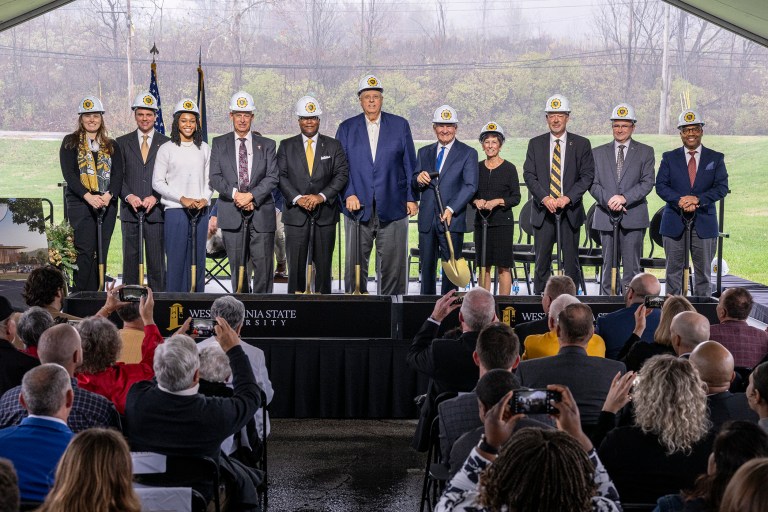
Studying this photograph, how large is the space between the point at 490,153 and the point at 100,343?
17.5 ft

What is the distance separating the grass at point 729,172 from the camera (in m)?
22.0

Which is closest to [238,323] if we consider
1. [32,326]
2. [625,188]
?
[32,326]

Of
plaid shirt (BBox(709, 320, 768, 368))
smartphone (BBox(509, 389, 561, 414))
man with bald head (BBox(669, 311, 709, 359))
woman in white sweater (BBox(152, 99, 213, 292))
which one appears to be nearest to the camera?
smartphone (BBox(509, 389, 561, 414))

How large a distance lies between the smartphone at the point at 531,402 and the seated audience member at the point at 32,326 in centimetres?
299

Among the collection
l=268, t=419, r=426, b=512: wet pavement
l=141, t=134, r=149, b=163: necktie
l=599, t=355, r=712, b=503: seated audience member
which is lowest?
l=268, t=419, r=426, b=512: wet pavement

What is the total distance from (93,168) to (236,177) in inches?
48.3

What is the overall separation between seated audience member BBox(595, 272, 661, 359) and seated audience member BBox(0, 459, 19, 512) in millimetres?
4157

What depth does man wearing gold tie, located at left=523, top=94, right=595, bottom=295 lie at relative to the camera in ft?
29.9

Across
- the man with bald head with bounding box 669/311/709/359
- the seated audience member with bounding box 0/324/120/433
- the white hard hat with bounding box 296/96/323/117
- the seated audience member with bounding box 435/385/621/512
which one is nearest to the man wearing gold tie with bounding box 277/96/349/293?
the white hard hat with bounding box 296/96/323/117

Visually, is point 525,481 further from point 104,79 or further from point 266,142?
point 104,79

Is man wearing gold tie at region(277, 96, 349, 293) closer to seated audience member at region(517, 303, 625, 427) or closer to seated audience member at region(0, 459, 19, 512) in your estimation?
seated audience member at region(517, 303, 625, 427)

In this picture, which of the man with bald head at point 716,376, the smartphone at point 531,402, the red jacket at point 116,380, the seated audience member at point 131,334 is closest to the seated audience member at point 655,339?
the man with bald head at point 716,376

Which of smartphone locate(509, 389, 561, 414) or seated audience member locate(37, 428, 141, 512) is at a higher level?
smartphone locate(509, 389, 561, 414)

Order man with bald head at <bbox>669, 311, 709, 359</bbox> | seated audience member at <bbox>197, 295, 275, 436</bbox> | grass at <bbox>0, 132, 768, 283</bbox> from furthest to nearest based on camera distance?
grass at <bbox>0, 132, 768, 283</bbox> → seated audience member at <bbox>197, 295, 275, 436</bbox> → man with bald head at <bbox>669, 311, 709, 359</bbox>
